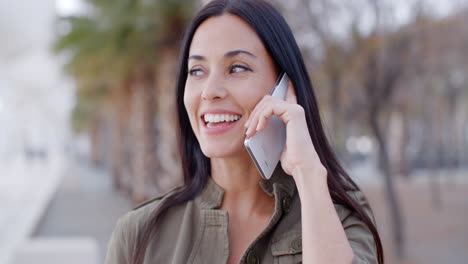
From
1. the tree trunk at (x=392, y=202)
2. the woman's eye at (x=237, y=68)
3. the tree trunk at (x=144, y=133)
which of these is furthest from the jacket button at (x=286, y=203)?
the tree trunk at (x=144, y=133)

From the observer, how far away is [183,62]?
1559 mm

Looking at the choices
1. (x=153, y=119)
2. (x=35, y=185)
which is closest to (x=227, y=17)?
(x=153, y=119)

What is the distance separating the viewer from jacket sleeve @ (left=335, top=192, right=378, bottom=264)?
1332mm

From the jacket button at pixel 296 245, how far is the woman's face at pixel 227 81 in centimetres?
26

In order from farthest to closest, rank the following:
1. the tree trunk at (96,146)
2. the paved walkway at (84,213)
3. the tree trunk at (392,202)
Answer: the tree trunk at (96,146) < the paved walkway at (84,213) < the tree trunk at (392,202)

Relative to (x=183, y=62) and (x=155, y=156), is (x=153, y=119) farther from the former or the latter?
(x=183, y=62)

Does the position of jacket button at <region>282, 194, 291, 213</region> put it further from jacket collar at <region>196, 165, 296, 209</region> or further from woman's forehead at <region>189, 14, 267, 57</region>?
woman's forehead at <region>189, 14, 267, 57</region>

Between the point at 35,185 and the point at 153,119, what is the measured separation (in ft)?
23.5

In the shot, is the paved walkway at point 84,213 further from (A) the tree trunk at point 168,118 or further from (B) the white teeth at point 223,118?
(B) the white teeth at point 223,118

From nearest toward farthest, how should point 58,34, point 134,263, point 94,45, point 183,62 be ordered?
point 134,263 → point 183,62 → point 94,45 → point 58,34

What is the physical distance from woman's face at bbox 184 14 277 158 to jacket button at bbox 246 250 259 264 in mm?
248

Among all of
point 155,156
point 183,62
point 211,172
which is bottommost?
point 211,172

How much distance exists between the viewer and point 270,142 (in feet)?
4.50

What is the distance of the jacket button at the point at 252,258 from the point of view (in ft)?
4.45
